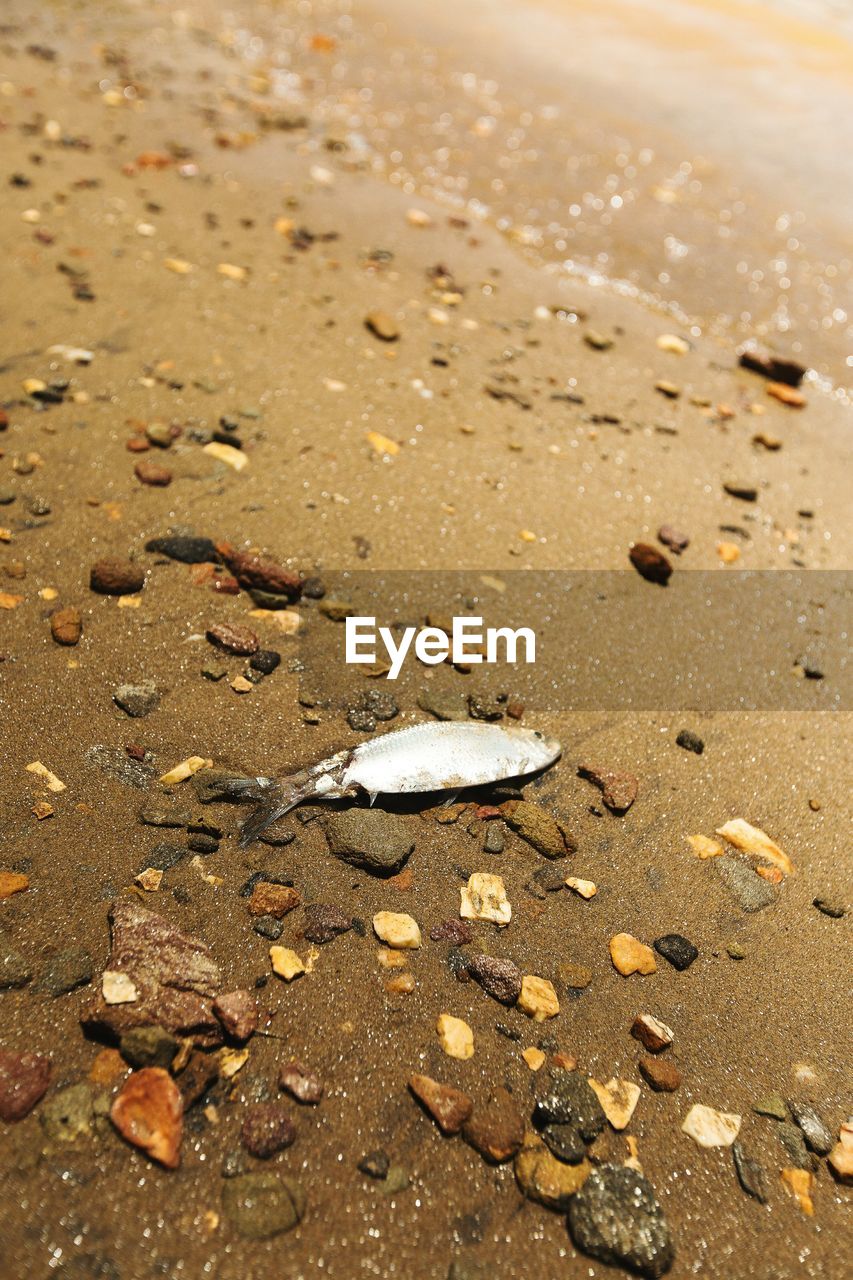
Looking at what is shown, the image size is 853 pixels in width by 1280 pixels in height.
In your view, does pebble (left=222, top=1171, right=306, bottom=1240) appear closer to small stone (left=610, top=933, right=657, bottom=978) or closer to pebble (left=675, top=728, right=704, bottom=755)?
small stone (left=610, top=933, right=657, bottom=978)

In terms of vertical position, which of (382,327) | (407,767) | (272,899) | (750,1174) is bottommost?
(750,1174)

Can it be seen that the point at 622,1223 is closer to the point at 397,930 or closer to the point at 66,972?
the point at 397,930

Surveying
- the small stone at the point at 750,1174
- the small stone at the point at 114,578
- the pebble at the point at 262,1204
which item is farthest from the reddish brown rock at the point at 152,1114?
the small stone at the point at 114,578

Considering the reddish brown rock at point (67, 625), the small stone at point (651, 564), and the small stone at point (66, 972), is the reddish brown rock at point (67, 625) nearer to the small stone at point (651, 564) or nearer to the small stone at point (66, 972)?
the small stone at point (66, 972)

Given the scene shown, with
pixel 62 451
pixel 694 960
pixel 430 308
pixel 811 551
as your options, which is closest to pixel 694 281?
pixel 430 308

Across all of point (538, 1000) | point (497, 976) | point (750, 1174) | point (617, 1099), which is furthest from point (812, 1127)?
point (497, 976)

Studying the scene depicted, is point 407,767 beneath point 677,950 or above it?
above
